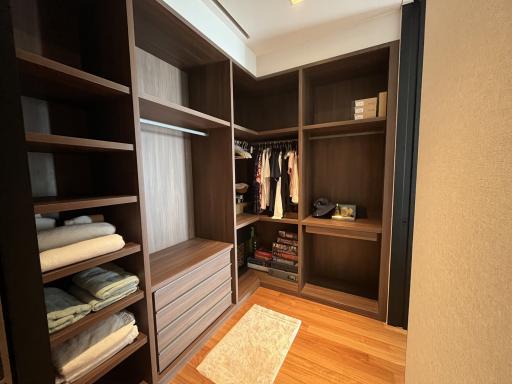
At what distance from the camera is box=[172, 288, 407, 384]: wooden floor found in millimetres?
1325

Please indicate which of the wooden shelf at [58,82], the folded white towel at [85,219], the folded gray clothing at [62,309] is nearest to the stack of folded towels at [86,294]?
the folded gray clothing at [62,309]

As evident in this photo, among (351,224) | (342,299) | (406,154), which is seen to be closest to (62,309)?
A: (351,224)

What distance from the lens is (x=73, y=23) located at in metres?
1.13

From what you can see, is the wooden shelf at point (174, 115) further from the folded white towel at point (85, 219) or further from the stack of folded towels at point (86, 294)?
the stack of folded towels at point (86, 294)

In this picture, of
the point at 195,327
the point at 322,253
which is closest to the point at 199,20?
the point at 195,327

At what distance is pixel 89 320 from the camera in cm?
91

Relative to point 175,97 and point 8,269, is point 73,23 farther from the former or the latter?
point 8,269

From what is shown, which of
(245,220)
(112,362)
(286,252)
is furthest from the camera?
(286,252)

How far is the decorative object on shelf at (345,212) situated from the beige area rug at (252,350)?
1074 mm

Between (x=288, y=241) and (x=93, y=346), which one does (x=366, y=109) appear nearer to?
(x=288, y=241)

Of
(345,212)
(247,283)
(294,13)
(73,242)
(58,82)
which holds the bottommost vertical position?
(247,283)

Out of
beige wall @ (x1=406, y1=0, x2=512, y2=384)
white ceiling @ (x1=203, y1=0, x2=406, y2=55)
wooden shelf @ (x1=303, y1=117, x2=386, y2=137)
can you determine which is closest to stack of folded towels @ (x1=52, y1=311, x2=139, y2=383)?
beige wall @ (x1=406, y1=0, x2=512, y2=384)

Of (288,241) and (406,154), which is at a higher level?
(406,154)

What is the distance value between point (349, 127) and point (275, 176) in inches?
34.2
